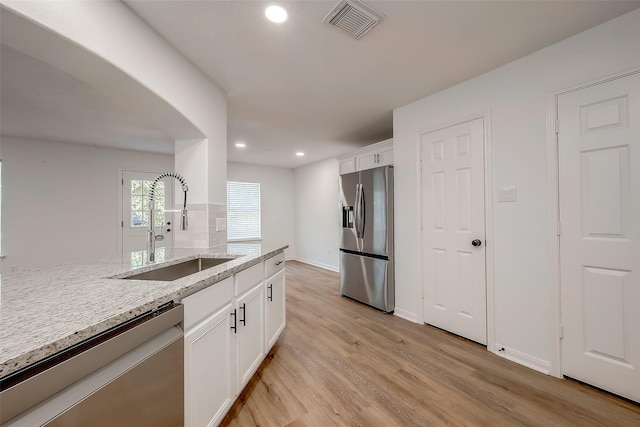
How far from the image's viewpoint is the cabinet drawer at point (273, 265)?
6.83ft

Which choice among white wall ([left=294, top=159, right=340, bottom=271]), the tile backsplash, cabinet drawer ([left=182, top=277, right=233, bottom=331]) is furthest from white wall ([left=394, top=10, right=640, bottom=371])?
white wall ([left=294, top=159, right=340, bottom=271])

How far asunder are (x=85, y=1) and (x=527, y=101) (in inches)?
113

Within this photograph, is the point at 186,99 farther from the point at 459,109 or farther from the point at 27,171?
the point at 27,171

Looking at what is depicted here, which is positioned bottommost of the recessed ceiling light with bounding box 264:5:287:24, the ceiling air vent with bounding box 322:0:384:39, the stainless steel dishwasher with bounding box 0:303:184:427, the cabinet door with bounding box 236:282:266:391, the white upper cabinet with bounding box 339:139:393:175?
the cabinet door with bounding box 236:282:266:391

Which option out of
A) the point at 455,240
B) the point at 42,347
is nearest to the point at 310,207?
the point at 455,240

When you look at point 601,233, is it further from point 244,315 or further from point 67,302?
point 67,302

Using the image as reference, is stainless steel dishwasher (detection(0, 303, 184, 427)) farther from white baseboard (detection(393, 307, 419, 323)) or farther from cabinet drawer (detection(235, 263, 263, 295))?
white baseboard (detection(393, 307, 419, 323))

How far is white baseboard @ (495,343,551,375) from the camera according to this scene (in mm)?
1965

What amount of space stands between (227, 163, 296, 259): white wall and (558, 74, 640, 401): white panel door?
5440 millimetres

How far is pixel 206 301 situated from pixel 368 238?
238 cm

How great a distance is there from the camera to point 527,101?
2.08 m

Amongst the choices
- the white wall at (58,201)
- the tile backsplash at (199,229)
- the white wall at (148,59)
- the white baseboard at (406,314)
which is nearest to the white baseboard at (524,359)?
the white baseboard at (406,314)

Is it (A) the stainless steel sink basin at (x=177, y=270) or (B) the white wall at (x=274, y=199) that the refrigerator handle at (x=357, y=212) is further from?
(B) the white wall at (x=274, y=199)

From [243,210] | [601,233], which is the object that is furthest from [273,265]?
[243,210]
